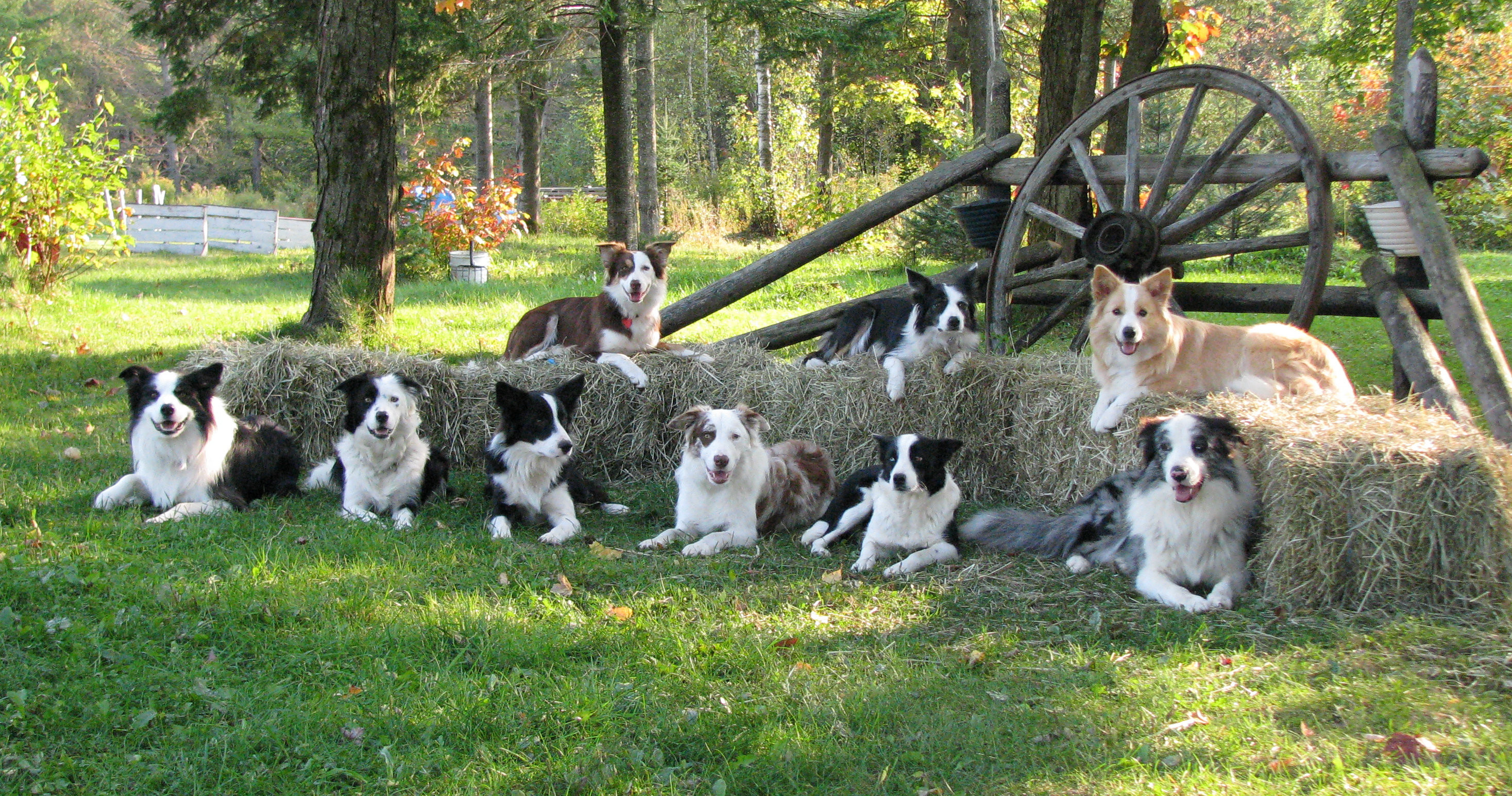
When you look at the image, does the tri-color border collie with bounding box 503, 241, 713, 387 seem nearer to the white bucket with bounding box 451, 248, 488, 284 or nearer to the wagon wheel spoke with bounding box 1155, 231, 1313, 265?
the wagon wheel spoke with bounding box 1155, 231, 1313, 265

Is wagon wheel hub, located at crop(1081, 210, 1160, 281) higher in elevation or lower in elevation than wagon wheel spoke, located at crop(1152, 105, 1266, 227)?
lower

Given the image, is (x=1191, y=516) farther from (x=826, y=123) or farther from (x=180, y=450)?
(x=826, y=123)

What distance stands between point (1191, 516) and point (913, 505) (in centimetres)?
134

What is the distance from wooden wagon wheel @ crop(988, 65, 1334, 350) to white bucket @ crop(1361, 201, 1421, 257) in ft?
0.79

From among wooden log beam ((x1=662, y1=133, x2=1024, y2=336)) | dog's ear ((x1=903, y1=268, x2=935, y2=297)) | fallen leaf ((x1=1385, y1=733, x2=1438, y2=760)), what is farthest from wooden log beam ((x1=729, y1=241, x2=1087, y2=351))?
fallen leaf ((x1=1385, y1=733, x2=1438, y2=760))

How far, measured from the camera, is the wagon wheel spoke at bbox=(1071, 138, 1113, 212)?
7148mm

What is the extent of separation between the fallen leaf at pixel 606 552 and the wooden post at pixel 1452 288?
418cm

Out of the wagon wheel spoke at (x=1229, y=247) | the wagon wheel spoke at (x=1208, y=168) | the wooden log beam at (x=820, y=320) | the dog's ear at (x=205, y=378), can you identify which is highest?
the wagon wheel spoke at (x=1208, y=168)

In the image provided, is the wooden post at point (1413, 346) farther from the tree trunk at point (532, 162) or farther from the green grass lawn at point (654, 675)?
the tree trunk at point (532, 162)

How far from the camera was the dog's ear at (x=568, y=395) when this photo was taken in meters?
5.90

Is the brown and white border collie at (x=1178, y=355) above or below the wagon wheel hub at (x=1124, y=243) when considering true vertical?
below

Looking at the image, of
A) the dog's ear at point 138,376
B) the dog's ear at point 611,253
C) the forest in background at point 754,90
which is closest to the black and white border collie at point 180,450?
the dog's ear at point 138,376

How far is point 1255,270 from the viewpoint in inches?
623

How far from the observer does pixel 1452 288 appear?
17.0 feet
